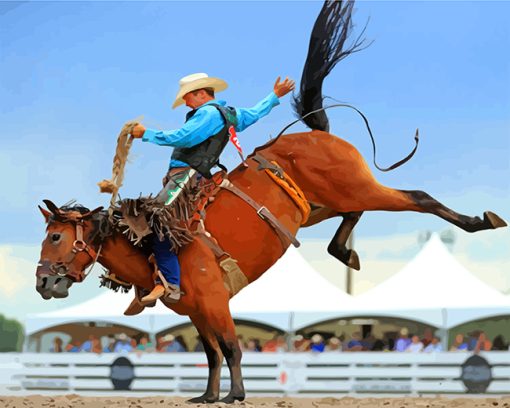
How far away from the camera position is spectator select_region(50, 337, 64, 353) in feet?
57.7

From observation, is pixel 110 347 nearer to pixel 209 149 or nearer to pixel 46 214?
pixel 46 214

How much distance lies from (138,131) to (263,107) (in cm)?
100

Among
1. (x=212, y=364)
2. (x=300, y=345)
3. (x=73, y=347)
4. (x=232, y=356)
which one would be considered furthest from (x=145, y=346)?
(x=232, y=356)

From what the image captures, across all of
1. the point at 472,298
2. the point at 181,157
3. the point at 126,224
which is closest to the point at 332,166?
the point at 181,157

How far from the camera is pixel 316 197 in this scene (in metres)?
7.29

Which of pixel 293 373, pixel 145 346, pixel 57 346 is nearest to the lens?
pixel 293 373

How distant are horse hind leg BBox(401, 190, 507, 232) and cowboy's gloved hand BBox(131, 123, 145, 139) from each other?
2.12m

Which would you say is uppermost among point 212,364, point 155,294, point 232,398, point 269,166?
point 269,166

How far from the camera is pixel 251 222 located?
22.7 feet

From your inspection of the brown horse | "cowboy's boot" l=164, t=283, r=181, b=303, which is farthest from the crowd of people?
"cowboy's boot" l=164, t=283, r=181, b=303

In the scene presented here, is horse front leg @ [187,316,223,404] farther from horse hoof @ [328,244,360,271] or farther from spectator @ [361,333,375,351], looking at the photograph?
spectator @ [361,333,375,351]

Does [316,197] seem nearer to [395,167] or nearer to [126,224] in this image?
[395,167]

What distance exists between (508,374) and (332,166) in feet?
23.6

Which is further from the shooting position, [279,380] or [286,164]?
[279,380]
